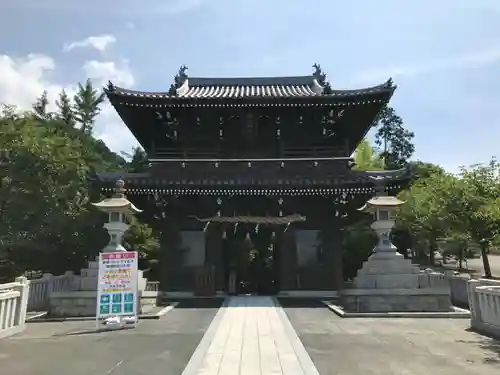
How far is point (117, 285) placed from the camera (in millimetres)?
12148

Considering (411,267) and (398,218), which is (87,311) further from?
(398,218)

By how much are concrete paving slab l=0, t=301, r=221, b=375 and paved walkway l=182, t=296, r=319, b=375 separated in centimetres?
36

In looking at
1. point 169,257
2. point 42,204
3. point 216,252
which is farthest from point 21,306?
point 42,204

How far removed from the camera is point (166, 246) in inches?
781

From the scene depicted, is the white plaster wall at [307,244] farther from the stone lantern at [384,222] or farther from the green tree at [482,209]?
the green tree at [482,209]

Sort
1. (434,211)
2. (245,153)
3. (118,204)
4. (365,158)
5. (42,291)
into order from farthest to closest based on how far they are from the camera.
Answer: (365,158), (434,211), (245,153), (42,291), (118,204)

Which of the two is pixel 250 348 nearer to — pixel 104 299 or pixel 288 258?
pixel 104 299

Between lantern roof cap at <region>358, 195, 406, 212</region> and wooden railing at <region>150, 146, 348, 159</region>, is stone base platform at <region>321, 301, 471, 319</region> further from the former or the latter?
wooden railing at <region>150, 146, 348, 159</region>

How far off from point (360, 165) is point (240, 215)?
2416 centimetres

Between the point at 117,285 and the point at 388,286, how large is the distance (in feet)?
30.1

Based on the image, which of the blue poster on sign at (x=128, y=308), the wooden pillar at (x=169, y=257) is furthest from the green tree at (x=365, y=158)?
the blue poster on sign at (x=128, y=308)

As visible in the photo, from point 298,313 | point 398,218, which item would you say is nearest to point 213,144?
point 298,313

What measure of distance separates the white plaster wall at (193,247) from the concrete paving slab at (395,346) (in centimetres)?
719

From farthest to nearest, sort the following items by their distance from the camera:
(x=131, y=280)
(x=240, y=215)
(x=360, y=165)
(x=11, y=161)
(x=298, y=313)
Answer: (x=360, y=165) → (x=11, y=161) → (x=240, y=215) → (x=298, y=313) → (x=131, y=280)
